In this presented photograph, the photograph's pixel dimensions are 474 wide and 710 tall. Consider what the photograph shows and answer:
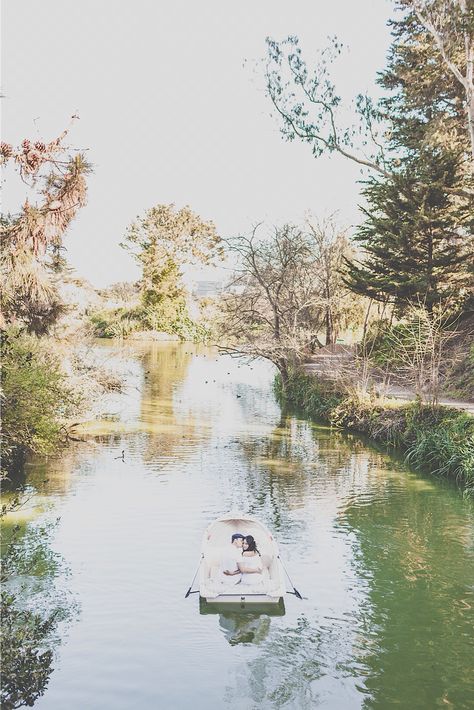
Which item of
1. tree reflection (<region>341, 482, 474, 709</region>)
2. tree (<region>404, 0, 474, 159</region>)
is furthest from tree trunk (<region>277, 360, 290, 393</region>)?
tree reflection (<region>341, 482, 474, 709</region>)

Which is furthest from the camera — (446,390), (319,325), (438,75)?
(319,325)

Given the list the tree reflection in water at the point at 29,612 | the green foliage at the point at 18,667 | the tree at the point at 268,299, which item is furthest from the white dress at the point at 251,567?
the tree at the point at 268,299

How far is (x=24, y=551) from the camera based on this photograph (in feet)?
36.3

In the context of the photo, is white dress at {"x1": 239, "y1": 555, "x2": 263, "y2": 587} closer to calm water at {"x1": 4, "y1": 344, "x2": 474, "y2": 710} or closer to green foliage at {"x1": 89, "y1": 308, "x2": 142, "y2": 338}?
calm water at {"x1": 4, "y1": 344, "x2": 474, "y2": 710}

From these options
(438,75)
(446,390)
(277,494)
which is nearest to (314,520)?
(277,494)

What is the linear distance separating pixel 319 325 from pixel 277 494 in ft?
71.2

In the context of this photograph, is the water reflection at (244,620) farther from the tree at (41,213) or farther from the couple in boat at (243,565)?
the tree at (41,213)

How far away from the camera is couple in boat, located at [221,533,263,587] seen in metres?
8.77

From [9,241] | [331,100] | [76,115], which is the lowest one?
[9,241]

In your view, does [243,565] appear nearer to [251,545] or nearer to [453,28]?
[251,545]

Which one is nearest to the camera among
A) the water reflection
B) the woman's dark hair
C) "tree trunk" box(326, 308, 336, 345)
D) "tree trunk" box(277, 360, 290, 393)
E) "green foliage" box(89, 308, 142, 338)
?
the water reflection

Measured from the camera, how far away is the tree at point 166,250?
5772cm

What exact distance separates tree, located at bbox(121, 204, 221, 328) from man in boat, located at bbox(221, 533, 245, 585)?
48674 mm

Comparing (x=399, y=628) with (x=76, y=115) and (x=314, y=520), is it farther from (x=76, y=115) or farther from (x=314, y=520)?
(x=76, y=115)
